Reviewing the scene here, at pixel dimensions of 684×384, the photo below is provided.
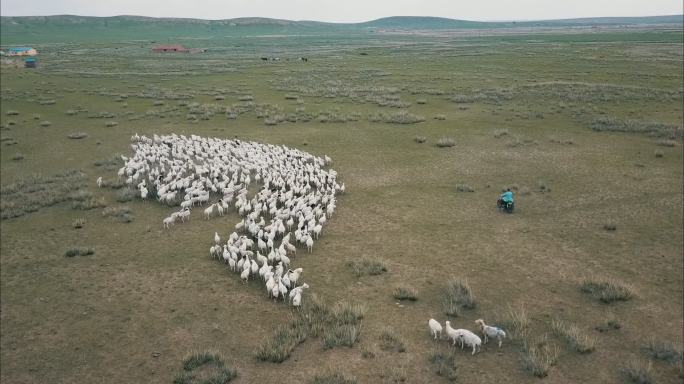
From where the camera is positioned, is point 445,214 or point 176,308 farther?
point 445,214

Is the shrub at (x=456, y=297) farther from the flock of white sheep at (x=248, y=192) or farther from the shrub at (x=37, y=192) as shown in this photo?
the shrub at (x=37, y=192)

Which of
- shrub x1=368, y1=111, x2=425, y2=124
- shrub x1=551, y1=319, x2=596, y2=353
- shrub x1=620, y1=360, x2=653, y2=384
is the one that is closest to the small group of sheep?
shrub x1=551, y1=319, x2=596, y2=353

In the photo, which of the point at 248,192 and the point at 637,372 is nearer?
the point at 637,372

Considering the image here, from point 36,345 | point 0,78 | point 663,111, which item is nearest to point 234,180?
point 36,345

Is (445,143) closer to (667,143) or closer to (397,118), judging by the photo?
(397,118)

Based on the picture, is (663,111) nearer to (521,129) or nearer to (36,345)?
(521,129)

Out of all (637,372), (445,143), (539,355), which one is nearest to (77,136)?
(445,143)
